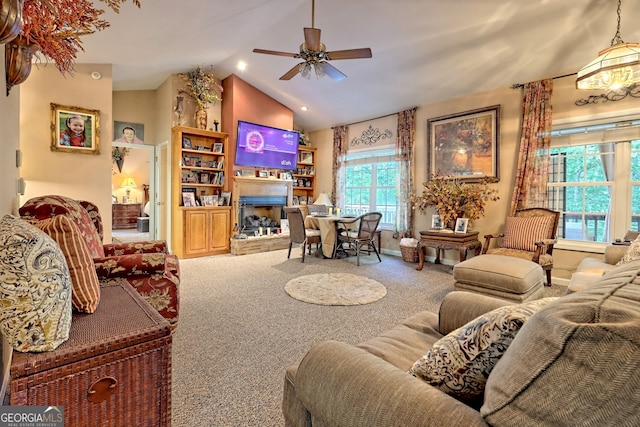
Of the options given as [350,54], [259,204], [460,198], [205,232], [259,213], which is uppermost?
[350,54]

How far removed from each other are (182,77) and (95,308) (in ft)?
17.6

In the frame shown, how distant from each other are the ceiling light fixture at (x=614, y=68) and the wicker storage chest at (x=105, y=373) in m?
3.59

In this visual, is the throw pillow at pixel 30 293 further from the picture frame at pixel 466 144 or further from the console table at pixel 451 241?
the picture frame at pixel 466 144

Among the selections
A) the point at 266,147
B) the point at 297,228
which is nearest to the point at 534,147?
the point at 297,228

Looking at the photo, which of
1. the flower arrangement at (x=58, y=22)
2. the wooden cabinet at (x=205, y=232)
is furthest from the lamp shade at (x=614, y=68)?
the wooden cabinet at (x=205, y=232)

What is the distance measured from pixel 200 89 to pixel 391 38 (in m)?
3.53

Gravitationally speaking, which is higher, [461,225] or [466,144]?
[466,144]

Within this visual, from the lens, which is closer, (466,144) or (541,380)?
(541,380)

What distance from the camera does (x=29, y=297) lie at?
1.00 metres

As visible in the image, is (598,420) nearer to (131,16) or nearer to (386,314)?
(386,314)

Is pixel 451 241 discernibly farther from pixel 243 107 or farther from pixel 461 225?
pixel 243 107

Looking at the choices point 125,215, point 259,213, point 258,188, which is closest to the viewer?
point 258,188

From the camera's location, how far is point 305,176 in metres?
7.45

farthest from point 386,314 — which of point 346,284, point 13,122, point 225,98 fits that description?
point 225,98
